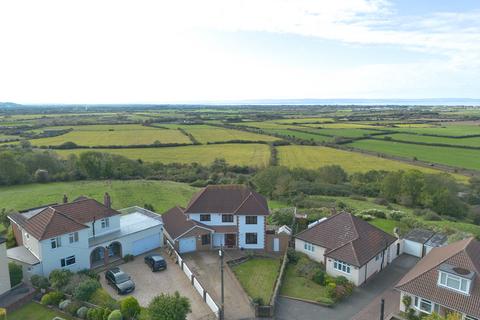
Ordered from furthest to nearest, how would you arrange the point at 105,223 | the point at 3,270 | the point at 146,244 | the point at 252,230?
1. the point at 252,230
2. the point at 146,244
3. the point at 105,223
4. the point at 3,270

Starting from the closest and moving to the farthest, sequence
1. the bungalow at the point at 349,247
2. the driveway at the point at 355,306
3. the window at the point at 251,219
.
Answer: the driveway at the point at 355,306, the bungalow at the point at 349,247, the window at the point at 251,219

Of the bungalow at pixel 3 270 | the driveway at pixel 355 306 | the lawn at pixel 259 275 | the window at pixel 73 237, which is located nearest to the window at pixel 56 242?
the window at pixel 73 237

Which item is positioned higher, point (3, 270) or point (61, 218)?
point (61, 218)

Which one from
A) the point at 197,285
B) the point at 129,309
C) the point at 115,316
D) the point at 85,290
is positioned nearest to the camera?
the point at 115,316

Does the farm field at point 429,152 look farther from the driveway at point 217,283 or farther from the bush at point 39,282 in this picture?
the bush at point 39,282

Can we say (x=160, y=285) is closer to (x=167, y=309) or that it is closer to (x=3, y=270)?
(x=167, y=309)

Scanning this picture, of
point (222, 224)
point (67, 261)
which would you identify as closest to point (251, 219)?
point (222, 224)
